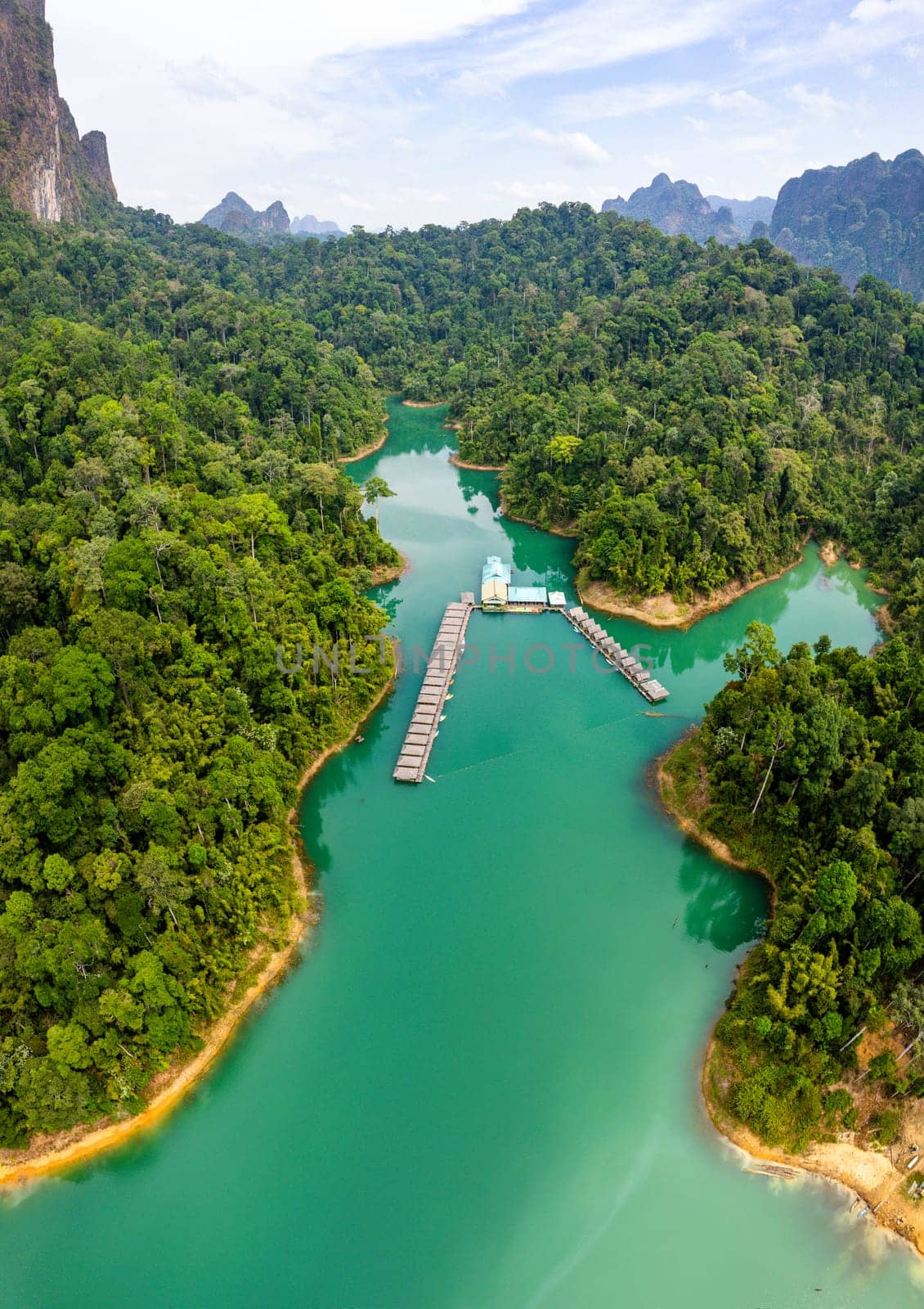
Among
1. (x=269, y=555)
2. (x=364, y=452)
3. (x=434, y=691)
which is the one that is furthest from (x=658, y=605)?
(x=364, y=452)

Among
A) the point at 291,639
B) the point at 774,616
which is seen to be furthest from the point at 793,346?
the point at 291,639

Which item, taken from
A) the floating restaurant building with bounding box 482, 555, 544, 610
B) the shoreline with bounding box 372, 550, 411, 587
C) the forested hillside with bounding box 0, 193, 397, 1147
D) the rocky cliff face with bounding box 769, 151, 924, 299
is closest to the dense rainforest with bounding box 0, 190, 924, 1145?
the forested hillside with bounding box 0, 193, 397, 1147

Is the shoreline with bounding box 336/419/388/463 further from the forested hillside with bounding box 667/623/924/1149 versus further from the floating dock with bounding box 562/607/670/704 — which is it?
the forested hillside with bounding box 667/623/924/1149

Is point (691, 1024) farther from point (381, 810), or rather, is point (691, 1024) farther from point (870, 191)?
point (870, 191)

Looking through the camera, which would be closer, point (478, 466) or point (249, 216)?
point (478, 466)

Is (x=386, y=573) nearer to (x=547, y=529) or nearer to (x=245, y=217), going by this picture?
(x=547, y=529)
